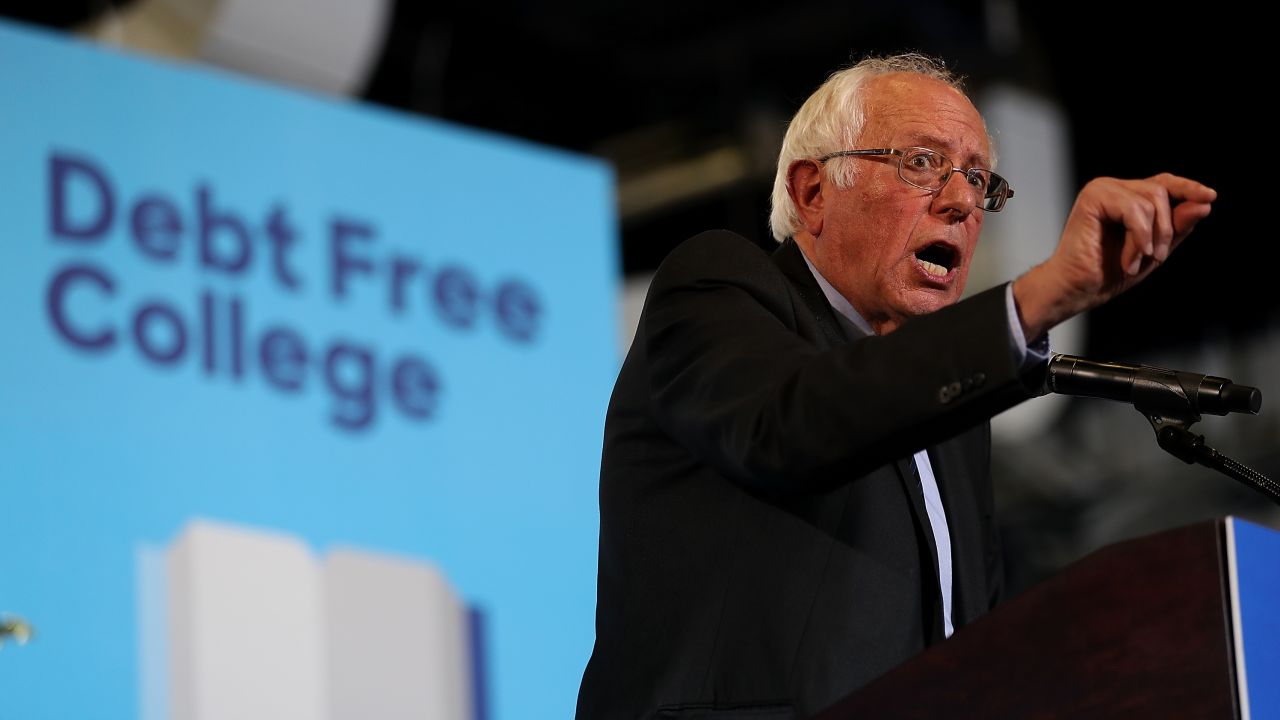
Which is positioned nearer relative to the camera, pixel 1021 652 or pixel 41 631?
pixel 1021 652

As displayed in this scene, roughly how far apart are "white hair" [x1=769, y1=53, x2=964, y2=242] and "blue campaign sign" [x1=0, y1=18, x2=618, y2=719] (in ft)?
5.85

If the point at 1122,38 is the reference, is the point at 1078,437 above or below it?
below

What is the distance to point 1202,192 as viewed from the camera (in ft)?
4.91

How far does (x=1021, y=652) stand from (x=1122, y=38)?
621 centimetres

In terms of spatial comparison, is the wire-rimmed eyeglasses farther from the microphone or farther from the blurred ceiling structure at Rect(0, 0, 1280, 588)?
the blurred ceiling structure at Rect(0, 0, 1280, 588)

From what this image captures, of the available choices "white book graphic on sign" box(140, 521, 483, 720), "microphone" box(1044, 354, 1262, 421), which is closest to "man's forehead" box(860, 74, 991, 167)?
"microphone" box(1044, 354, 1262, 421)

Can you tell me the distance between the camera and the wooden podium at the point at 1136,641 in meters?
1.29

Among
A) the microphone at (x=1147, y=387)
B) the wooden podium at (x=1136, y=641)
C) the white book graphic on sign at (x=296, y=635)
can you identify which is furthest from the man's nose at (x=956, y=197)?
the white book graphic on sign at (x=296, y=635)

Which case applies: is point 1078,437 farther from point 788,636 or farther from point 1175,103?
point 788,636

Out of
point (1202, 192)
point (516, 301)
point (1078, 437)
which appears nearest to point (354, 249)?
point (516, 301)

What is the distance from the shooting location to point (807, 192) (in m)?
2.40

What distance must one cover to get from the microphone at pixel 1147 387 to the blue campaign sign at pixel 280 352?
239 cm

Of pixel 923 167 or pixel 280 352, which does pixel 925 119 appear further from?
pixel 280 352

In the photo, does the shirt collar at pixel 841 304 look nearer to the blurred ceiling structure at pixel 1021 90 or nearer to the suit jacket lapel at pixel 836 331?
the suit jacket lapel at pixel 836 331
